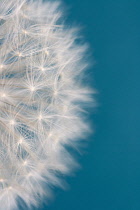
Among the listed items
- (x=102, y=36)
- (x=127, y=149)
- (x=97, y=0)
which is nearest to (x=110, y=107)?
(x=127, y=149)

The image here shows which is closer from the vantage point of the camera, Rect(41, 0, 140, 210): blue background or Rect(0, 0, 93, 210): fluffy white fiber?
Rect(0, 0, 93, 210): fluffy white fiber

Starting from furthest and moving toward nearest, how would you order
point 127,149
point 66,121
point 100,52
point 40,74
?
point 127,149 → point 100,52 → point 66,121 → point 40,74

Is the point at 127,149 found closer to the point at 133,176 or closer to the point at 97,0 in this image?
the point at 133,176

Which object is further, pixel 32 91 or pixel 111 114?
pixel 111 114

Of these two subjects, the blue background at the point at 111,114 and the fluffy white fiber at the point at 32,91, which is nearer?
the fluffy white fiber at the point at 32,91
